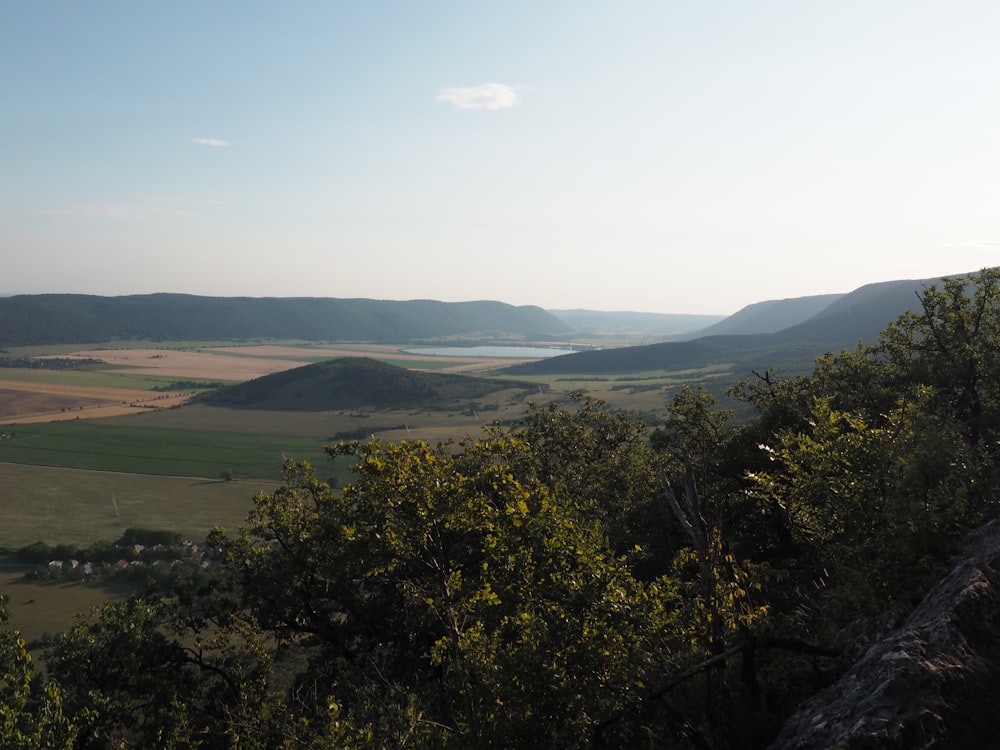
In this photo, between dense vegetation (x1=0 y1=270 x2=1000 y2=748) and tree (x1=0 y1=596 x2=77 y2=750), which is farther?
tree (x1=0 y1=596 x2=77 y2=750)

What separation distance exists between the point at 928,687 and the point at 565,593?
20.8 feet

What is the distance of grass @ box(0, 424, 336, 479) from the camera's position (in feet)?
509

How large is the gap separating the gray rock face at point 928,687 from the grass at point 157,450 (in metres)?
149

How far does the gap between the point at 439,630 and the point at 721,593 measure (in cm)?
1252

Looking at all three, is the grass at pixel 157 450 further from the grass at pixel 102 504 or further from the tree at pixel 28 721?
the tree at pixel 28 721

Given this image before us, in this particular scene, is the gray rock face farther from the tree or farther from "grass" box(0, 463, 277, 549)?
"grass" box(0, 463, 277, 549)

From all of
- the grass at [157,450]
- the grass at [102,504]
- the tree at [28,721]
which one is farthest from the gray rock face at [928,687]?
the grass at [157,450]

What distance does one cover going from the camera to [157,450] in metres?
173

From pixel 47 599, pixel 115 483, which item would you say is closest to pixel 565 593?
pixel 47 599

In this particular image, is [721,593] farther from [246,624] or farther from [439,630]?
[246,624]

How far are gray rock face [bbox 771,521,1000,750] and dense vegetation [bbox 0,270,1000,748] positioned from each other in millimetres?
1571

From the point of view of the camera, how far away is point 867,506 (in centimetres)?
1695

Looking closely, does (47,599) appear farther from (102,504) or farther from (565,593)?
(565,593)

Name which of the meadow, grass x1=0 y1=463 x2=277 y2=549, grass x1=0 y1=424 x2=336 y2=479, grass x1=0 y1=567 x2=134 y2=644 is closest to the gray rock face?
the meadow
